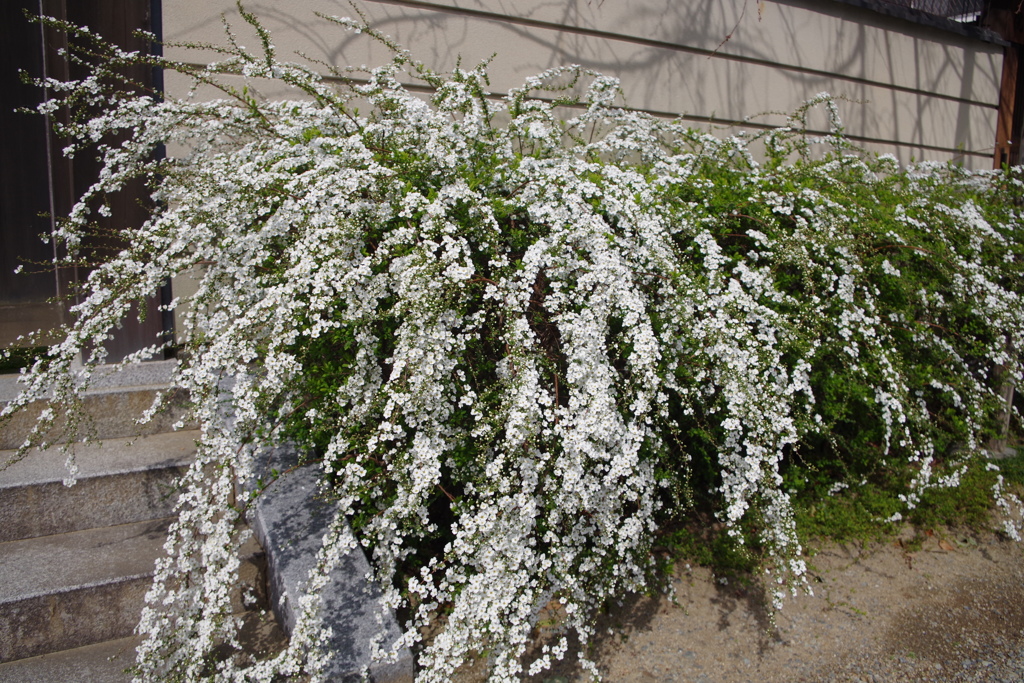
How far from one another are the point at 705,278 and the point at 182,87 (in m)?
3.13

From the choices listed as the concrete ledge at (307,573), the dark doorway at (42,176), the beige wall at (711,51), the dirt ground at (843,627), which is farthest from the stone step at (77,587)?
the beige wall at (711,51)

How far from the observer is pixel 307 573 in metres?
2.37

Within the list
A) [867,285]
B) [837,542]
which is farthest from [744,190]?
[837,542]

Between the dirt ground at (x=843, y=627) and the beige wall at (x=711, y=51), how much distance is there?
3716 mm

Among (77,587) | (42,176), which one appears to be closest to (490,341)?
(77,587)

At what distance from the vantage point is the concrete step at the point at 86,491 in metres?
2.70

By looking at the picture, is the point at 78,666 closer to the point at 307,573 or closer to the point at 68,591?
the point at 68,591

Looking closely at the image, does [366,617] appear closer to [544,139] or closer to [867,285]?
[544,139]

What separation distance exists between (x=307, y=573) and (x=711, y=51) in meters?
5.41

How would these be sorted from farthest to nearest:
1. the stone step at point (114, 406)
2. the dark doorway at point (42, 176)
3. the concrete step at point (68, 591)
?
the dark doorway at point (42, 176) < the stone step at point (114, 406) < the concrete step at point (68, 591)

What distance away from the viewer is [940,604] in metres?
2.97

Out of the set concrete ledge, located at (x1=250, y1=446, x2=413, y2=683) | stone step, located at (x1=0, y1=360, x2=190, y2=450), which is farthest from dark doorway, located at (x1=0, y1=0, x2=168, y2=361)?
concrete ledge, located at (x1=250, y1=446, x2=413, y2=683)

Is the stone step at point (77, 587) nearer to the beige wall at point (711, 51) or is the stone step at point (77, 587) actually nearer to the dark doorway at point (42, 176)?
the dark doorway at point (42, 176)

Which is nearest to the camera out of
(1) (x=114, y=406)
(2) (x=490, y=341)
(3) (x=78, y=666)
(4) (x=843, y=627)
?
(3) (x=78, y=666)
